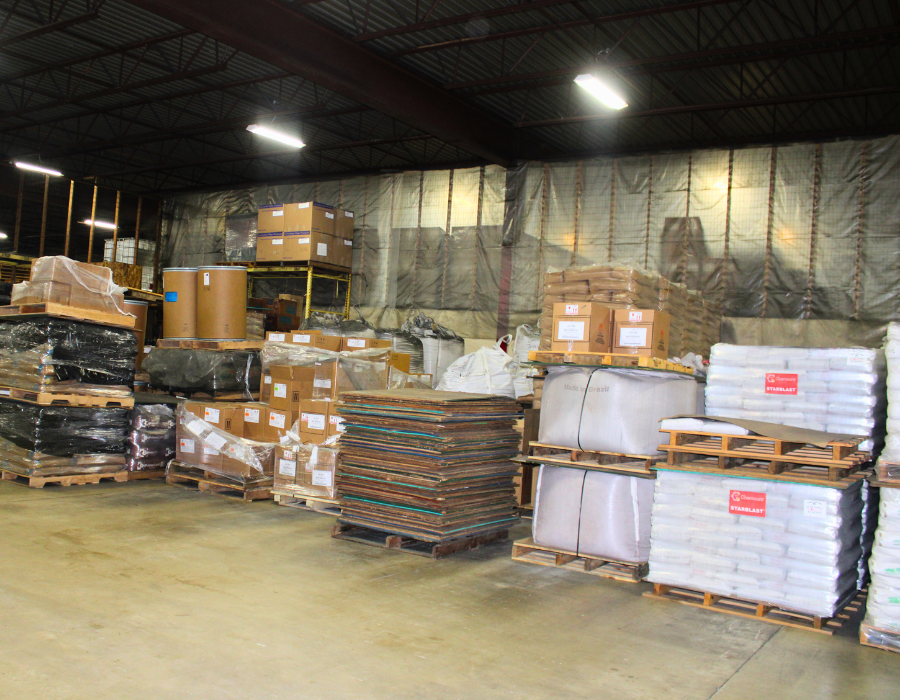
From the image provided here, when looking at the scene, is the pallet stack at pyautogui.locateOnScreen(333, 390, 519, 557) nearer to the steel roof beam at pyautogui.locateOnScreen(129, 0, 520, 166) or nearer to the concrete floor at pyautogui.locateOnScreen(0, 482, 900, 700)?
the concrete floor at pyautogui.locateOnScreen(0, 482, 900, 700)

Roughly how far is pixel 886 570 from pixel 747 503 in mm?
832

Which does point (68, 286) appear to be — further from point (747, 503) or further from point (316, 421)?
point (747, 503)

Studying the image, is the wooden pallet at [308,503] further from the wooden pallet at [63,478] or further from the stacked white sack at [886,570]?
the stacked white sack at [886,570]

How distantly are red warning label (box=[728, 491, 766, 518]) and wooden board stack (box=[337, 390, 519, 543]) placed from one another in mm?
2090

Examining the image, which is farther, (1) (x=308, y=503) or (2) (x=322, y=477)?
(1) (x=308, y=503)

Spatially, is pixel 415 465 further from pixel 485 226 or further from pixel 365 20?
pixel 485 226

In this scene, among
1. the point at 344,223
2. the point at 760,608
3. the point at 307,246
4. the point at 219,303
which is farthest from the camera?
the point at 344,223

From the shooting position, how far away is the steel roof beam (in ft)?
27.1

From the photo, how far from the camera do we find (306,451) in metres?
7.37

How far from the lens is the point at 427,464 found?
5.83m

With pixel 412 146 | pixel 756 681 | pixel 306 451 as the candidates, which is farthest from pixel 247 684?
pixel 412 146

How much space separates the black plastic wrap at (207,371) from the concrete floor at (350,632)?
126 inches

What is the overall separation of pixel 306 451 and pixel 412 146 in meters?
8.87

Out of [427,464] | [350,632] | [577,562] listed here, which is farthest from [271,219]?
[350,632]
